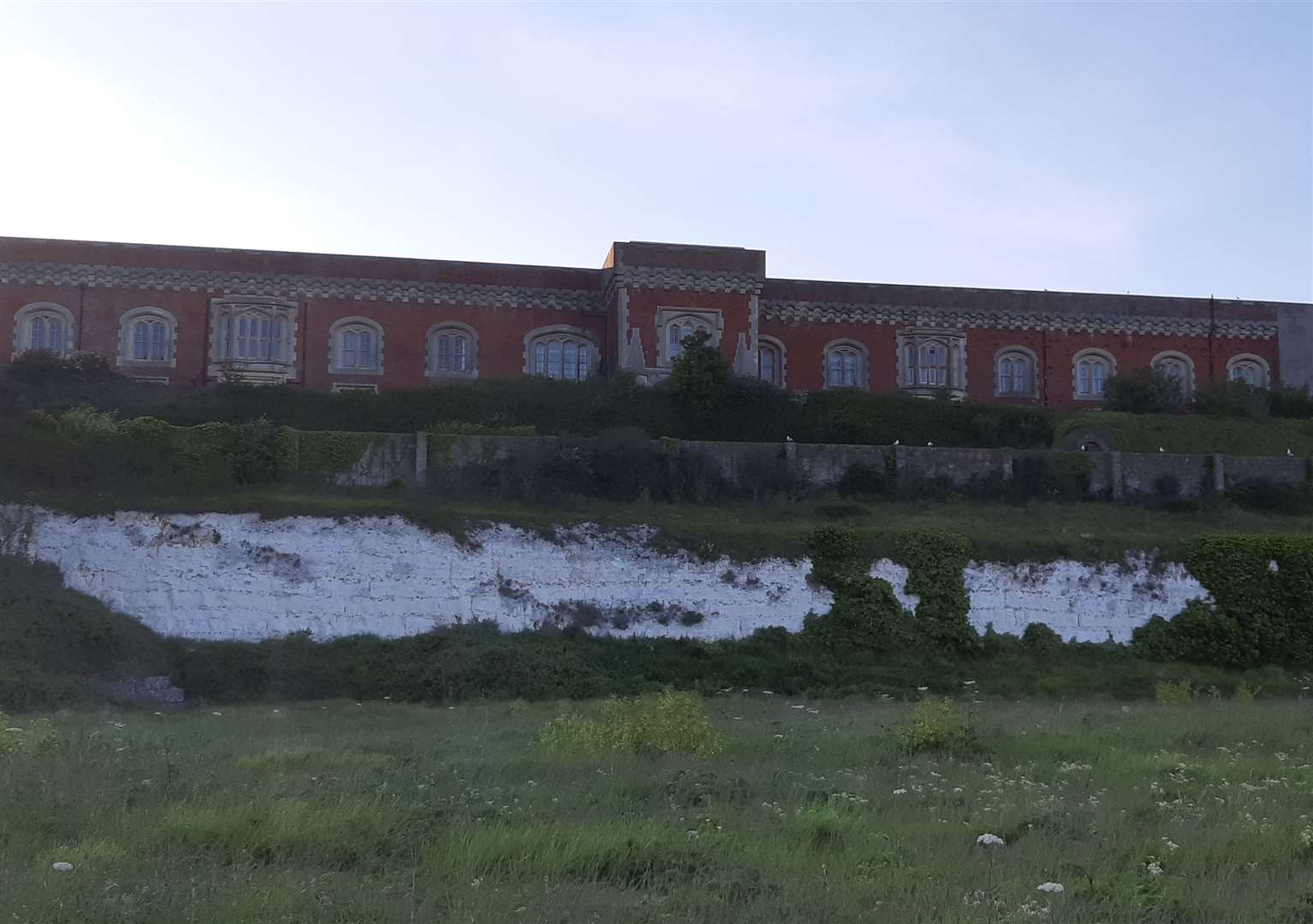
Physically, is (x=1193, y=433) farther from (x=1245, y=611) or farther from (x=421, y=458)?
(x=421, y=458)

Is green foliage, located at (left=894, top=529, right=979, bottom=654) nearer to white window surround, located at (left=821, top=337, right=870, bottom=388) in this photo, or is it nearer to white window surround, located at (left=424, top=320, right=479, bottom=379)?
white window surround, located at (left=821, top=337, right=870, bottom=388)

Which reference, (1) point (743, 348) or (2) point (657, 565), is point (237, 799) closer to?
(2) point (657, 565)

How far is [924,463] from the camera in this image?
109ft

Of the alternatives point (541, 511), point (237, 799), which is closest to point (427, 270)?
point (541, 511)

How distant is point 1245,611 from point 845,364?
1974 cm

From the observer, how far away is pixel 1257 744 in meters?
15.7

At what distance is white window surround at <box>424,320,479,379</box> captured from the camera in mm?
43000

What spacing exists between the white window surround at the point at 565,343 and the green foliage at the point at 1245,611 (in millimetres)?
21103

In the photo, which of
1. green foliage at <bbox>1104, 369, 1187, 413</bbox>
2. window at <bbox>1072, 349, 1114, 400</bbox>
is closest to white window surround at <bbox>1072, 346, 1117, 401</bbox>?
window at <bbox>1072, 349, 1114, 400</bbox>

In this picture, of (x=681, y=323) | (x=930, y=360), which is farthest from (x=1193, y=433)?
(x=681, y=323)

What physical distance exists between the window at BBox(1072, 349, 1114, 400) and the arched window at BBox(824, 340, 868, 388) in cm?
799

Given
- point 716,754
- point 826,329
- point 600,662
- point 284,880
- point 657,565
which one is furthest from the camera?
point 826,329

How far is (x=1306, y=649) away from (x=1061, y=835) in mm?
20041

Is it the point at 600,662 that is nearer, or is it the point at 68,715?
the point at 68,715
